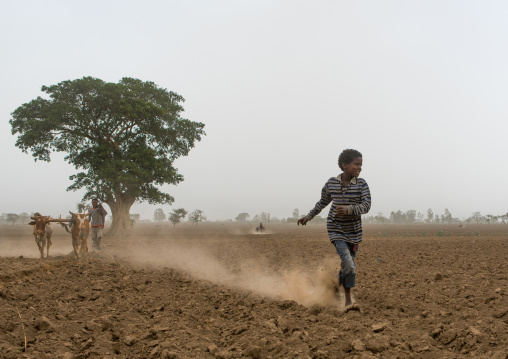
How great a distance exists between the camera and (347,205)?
544 centimetres

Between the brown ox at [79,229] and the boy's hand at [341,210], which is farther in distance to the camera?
the brown ox at [79,229]

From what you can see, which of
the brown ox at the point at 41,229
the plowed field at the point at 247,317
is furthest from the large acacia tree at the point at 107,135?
the plowed field at the point at 247,317

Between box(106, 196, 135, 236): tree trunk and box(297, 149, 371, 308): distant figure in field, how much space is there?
25838 millimetres

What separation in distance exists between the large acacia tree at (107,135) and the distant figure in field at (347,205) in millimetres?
22305

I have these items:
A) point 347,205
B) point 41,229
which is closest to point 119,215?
point 41,229

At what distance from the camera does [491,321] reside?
417 centimetres

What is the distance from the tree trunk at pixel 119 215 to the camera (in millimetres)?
29328

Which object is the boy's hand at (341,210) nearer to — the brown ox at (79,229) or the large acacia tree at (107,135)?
the brown ox at (79,229)

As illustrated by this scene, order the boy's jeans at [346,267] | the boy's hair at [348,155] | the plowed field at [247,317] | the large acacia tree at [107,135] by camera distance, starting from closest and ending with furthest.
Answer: the plowed field at [247,317] → the boy's jeans at [346,267] → the boy's hair at [348,155] → the large acacia tree at [107,135]

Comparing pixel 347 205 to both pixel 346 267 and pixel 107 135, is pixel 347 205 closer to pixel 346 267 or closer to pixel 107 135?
pixel 346 267

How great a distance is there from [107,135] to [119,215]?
221 inches

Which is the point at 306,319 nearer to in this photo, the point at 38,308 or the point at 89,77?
the point at 38,308

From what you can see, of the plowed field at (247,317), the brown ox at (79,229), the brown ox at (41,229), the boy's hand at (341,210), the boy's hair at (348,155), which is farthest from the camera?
the brown ox at (41,229)

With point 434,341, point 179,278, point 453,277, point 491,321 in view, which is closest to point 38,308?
point 179,278
